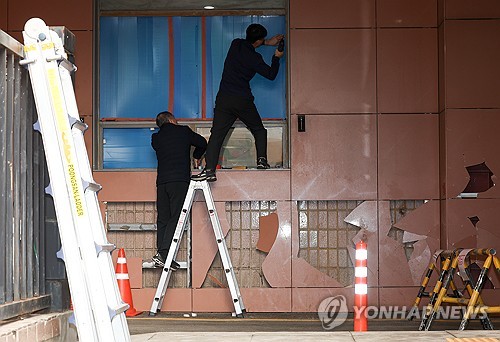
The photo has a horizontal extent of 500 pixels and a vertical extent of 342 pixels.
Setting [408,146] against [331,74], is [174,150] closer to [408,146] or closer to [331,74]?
[331,74]

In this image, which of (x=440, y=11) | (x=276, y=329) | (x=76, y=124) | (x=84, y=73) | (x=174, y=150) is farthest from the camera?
(x=84, y=73)

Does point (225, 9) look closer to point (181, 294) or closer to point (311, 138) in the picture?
point (311, 138)

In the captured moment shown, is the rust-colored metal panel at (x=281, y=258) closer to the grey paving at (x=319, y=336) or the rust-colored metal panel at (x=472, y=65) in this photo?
the rust-colored metal panel at (x=472, y=65)

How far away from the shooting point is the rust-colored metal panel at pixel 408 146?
38.3 feet

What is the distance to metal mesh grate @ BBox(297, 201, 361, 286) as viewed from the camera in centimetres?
1165

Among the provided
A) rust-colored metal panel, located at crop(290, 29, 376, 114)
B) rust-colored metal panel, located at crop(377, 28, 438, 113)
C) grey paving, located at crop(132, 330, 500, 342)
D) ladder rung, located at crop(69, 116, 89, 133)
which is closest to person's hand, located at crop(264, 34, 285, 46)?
rust-colored metal panel, located at crop(290, 29, 376, 114)

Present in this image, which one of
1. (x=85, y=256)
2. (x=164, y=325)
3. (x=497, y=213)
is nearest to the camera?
(x=85, y=256)

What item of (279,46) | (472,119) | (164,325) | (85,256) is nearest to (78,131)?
(85,256)

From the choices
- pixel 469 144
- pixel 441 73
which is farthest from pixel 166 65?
pixel 469 144

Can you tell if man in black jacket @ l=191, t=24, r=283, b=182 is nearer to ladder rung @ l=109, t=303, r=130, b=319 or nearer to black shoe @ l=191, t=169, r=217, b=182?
black shoe @ l=191, t=169, r=217, b=182

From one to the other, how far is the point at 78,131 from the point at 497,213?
23.0 feet

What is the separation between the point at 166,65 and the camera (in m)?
12.0

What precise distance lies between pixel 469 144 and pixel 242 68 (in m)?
2.78

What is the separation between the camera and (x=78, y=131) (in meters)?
5.53
